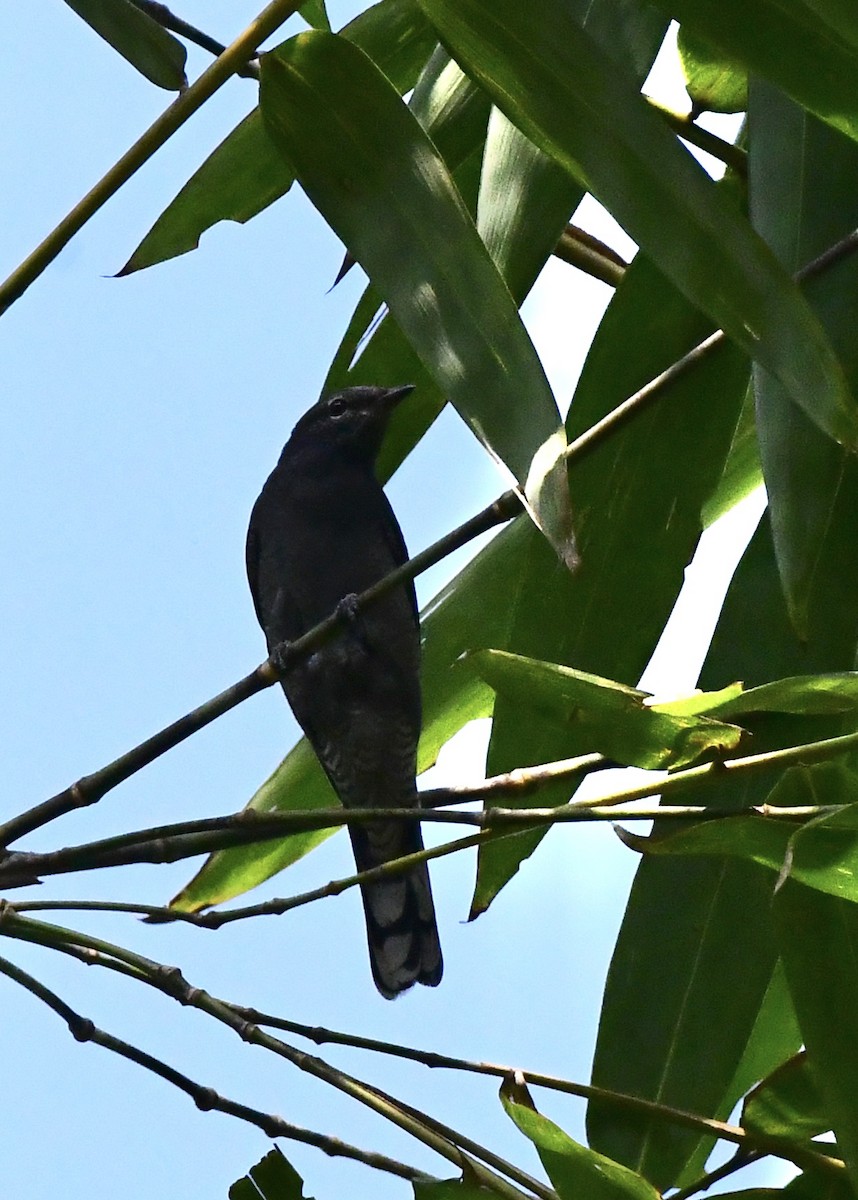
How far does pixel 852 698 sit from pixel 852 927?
0.49 meters

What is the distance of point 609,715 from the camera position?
1.69m

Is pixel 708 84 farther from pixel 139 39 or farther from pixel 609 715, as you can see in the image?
pixel 609 715

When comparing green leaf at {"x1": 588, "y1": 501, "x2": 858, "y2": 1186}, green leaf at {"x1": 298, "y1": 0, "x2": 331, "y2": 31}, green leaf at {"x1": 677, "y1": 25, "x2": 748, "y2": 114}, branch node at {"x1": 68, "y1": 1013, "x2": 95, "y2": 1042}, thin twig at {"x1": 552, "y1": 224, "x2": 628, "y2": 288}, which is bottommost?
green leaf at {"x1": 588, "y1": 501, "x2": 858, "y2": 1186}

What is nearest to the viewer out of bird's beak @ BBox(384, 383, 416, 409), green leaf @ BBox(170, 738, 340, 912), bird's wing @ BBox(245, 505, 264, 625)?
green leaf @ BBox(170, 738, 340, 912)

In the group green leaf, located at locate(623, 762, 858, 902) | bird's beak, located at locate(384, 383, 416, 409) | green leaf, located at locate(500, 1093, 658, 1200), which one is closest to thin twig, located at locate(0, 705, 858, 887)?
green leaf, located at locate(623, 762, 858, 902)

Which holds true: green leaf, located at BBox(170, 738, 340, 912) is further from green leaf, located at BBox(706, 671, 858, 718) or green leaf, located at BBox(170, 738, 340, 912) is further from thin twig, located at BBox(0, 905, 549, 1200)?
green leaf, located at BBox(706, 671, 858, 718)

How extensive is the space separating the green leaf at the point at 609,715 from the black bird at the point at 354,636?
2.47 meters

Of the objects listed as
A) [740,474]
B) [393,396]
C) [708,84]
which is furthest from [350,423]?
[708,84]

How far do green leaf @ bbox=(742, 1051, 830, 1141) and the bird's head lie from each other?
→ 223cm

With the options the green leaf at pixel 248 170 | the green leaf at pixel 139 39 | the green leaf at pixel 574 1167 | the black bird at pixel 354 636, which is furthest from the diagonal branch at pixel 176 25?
the black bird at pixel 354 636

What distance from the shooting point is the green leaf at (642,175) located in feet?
5.00

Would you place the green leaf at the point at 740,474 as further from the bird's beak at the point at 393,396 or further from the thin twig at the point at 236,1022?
the thin twig at the point at 236,1022

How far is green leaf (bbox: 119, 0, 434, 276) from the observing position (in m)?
2.42

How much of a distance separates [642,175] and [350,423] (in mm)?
2790
